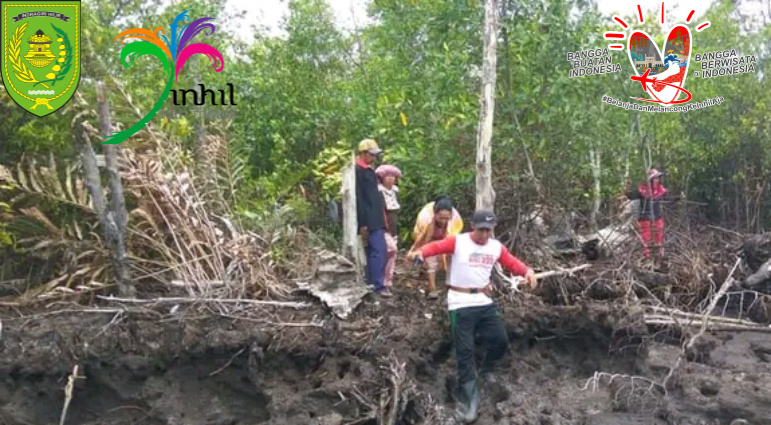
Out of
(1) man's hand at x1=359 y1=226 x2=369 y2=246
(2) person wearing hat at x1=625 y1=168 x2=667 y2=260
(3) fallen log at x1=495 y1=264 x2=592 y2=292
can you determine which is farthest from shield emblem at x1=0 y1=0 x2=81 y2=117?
(2) person wearing hat at x1=625 y1=168 x2=667 y2=260

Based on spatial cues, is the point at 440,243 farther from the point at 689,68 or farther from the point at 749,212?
the point at 749,212

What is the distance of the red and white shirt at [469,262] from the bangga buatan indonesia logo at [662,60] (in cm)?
517

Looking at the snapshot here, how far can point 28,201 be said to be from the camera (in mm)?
8711

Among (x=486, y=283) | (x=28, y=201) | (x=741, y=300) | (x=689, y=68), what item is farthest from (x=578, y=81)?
(x=28, y=201)

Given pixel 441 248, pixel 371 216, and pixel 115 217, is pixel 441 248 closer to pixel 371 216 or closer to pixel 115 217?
pixel 371 216

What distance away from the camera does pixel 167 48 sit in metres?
11.1

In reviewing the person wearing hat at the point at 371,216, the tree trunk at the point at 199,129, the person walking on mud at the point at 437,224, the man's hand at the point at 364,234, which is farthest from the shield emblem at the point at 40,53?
the person walking on mud at the point at 437,224

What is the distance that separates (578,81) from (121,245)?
19.2 feet

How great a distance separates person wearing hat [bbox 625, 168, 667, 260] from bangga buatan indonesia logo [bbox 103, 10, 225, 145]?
20.9 feet

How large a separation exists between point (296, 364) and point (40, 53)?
4.40m

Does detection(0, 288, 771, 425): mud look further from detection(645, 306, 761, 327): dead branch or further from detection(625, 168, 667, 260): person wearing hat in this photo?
detection(625, 168, 667, 260): person wearing hat

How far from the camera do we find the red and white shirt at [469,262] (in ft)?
22.4

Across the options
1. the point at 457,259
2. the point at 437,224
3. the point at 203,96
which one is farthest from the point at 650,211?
the point at 203,96

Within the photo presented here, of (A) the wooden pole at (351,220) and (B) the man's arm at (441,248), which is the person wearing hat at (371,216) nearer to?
(A) the wooden pole at (351,220)
